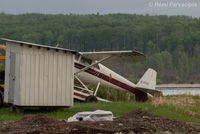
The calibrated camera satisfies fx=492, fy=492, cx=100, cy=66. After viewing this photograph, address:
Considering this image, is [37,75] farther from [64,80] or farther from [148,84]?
[148,84]

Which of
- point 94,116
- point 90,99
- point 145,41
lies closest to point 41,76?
point 94,116

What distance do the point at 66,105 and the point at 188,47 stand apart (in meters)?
88.8

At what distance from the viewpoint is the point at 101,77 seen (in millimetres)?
22172

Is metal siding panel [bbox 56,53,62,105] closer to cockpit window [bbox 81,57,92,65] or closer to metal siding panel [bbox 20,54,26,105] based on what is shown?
metal siding panel [bbox 20,54,26,105]

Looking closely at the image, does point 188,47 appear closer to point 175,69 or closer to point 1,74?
point 175,69

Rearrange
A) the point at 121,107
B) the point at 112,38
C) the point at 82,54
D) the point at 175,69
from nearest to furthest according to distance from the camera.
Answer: the point at 121,107 → the point at 82,54 → the point at 175,69 → the point at 112,38

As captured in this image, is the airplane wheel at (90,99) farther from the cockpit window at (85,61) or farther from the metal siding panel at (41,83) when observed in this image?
the metal siding panel at (41,83)

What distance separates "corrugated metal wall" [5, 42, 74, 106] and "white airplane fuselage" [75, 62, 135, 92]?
5.95 metres

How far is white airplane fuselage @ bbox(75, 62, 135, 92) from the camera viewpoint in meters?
21.8

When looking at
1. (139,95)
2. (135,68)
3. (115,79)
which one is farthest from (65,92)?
(135,68)

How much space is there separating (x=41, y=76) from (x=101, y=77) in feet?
24.4

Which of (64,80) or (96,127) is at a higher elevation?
(64,80)

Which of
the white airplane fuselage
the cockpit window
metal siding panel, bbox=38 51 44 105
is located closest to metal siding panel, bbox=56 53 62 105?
metal siding panel, bbox=38 51 44 105

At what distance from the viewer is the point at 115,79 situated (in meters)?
23.0
